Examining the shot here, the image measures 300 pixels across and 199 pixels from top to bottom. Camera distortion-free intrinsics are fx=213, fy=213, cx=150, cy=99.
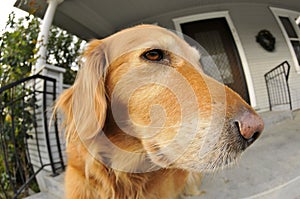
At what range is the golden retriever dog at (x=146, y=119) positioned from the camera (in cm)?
27

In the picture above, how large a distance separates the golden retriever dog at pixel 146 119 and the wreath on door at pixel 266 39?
0.43ft

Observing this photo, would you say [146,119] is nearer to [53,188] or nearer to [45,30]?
[45,30]

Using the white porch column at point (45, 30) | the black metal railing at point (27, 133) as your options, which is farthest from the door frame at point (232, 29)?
the black metal railing at point (27, 133)

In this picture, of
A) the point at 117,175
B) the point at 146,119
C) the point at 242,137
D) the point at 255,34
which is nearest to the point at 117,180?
the point at 117,175

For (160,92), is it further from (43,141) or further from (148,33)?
(43,141)

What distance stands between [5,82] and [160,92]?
1.33ft

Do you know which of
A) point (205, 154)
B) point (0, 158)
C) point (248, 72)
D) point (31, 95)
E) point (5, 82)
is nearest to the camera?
point (205, 154)

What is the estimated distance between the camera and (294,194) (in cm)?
41

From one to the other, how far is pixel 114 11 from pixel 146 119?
209mm

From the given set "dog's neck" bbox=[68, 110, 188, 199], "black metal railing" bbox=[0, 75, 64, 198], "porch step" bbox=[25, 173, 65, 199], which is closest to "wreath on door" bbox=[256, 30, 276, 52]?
Result: "dog's neck" bbox=[68, 110, 188, 199]

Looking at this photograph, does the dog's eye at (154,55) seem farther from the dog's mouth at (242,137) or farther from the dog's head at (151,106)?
the dog's mouth at (242,137)

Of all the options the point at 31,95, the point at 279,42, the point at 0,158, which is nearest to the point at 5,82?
the point at 31,95

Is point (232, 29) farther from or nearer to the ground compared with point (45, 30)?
nearer to the ground

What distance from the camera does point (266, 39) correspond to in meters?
0.39
